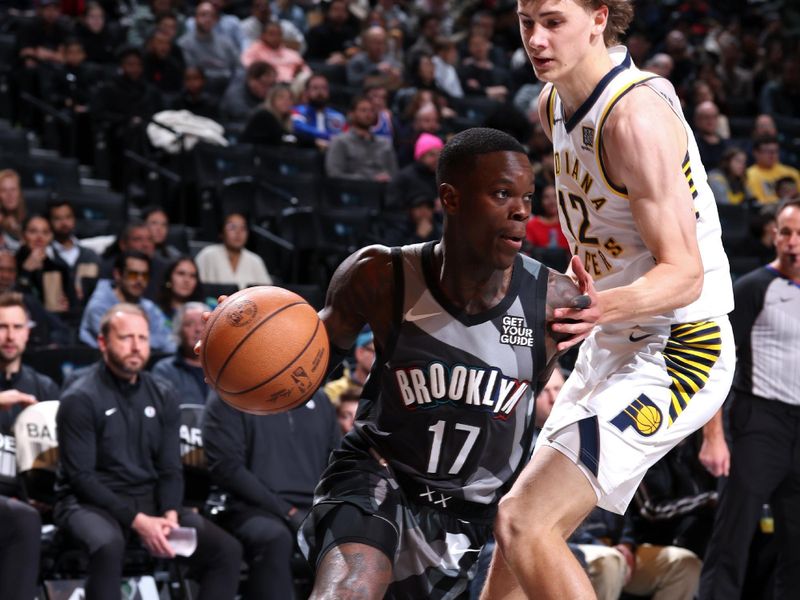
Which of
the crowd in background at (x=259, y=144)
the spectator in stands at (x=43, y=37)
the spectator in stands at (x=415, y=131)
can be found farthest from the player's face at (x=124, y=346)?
the spectator in stands at (x=43, y=37)

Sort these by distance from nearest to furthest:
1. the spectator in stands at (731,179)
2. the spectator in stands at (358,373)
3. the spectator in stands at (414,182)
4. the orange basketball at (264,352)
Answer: the orange basketball at (264,352), the spectator in stands at (358,373), the spectator in stands at (414,182), the spectator in stands at (731,179)

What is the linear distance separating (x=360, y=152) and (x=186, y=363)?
14.2ft

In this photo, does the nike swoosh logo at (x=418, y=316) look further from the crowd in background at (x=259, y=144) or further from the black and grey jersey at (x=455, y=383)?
the crowd in background at (x=259, y=144)

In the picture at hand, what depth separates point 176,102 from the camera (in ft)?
39.1

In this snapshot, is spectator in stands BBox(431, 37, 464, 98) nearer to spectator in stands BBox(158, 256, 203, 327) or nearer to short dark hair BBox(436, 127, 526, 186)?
spectator in stands BBox(158, 256, 203, 327)

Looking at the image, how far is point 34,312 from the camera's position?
8.41 metres

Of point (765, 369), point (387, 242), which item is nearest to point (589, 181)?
point (765, 369)

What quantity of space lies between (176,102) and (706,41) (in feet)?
27.6

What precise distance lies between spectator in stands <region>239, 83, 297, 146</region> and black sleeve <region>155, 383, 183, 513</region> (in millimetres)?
5214

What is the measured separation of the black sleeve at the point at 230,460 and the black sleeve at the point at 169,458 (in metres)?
0.16

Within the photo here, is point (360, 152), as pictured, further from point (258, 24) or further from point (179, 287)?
point (179, 287)

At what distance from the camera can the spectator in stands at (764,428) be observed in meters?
6.12

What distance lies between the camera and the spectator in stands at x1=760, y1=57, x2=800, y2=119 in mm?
15445

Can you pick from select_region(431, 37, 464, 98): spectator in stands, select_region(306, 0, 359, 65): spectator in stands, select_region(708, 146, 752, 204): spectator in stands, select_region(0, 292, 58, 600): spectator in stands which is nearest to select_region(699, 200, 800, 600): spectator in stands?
select_region(0, 292, 58, 600): spectator in stands
